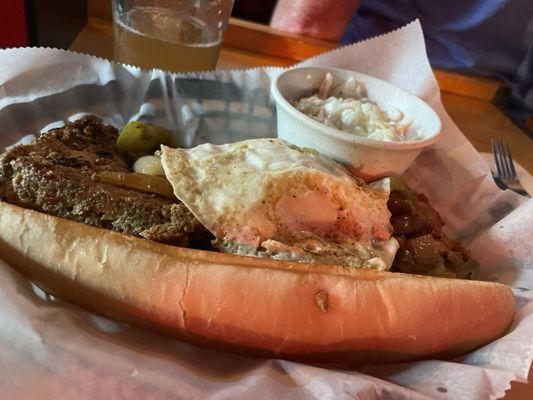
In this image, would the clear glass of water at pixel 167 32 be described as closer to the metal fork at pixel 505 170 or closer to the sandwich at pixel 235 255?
the sandwich at pixel 235 255

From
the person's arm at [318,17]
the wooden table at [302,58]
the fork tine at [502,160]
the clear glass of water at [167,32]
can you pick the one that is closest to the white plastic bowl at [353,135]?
the clear glass of water at [167,32]

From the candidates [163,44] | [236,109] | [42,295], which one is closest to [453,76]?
[236,109]

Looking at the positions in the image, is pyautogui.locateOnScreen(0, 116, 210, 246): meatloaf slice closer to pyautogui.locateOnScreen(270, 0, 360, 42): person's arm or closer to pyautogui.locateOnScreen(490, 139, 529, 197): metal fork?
pyautogui.locateOnScreen(490, 139, 529, 197): metal fork

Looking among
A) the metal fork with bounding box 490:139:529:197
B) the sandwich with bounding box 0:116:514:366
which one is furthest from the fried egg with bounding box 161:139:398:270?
the metal fork with bounding box 490:139:529:197

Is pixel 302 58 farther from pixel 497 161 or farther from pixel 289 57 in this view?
pixel 497 161

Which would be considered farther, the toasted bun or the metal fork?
the metal fork

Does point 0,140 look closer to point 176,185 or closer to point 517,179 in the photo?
point 176,185

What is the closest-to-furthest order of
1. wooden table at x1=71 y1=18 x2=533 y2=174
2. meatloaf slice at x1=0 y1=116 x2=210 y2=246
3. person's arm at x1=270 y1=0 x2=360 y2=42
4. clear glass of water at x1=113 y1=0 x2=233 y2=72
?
meatloaf slice at x1=0 y1=116 x2=210 y2=246 → clear glass of water at x1=113 y1=0 x2=233 y2=72 → wooden table at x1=71 y1=18 x2=533 y2=174 → person's arm at x1=270 y1=0 x2=360 y2=42
